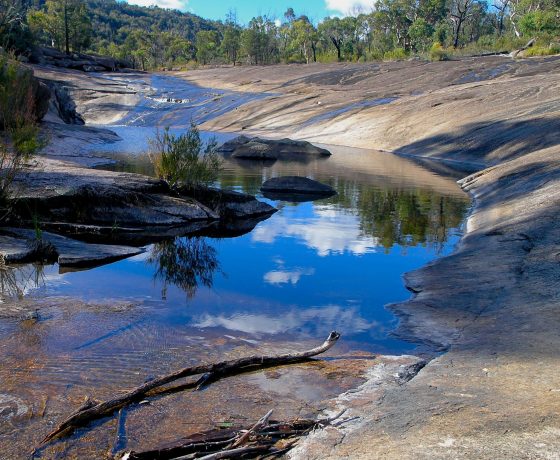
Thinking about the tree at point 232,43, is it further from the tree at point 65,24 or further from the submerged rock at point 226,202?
the submerged rock at point 226,202

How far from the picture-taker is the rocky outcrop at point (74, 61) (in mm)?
55281

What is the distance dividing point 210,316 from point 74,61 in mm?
60255

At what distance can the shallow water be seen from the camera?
4.86 m

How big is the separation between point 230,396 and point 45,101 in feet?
71.0

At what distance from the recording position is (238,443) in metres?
3.90

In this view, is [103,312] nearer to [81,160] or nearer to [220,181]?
[220,181]

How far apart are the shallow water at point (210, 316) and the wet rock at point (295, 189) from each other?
314 cm

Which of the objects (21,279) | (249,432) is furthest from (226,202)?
(249,432)

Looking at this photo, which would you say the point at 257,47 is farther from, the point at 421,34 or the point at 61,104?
the point at 61,104

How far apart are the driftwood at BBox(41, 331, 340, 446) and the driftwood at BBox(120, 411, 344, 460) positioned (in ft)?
1.90

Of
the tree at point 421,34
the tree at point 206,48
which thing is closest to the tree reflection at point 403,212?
the tree at point 421,34

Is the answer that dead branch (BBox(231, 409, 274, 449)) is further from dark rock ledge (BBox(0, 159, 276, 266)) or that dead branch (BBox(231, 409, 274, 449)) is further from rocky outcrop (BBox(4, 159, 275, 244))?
rocky outcrop (BBox(4, 159, 275, 244))

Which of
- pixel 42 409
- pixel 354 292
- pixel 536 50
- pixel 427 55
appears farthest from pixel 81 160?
pixel 427 55

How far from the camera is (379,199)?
15.9 meters
